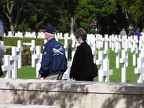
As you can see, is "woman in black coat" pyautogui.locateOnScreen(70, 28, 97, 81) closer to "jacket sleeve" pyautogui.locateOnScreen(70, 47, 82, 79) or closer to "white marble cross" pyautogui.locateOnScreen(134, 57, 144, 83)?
"jacket sleeve" pyautogui.locateOnScreen(70, 47, 82, 79)

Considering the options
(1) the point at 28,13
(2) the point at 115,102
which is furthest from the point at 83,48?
(1) the point at 28,13

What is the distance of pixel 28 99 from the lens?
36.1 ft

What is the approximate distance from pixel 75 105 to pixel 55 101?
38cm

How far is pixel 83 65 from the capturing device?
11.5m

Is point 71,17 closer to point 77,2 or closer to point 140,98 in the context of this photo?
point 77,2

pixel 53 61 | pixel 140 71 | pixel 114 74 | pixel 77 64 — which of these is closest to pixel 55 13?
pixel 114 74

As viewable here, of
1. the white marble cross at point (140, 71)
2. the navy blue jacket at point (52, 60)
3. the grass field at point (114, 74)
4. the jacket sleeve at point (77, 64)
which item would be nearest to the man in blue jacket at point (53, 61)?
the navy blue jacket at point (52, 60)

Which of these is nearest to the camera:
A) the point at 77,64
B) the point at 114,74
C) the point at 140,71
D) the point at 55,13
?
the point at 77,64

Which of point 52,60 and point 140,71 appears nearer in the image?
point 52,60

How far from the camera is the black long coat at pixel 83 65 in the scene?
453 inches

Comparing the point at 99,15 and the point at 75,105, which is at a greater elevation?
the point at 99,15

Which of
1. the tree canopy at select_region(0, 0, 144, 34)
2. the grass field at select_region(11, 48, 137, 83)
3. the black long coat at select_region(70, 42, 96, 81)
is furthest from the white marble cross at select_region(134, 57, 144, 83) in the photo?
the tree canopy at select_region(0, 0, 144, 34)

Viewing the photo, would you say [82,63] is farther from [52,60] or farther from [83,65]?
[52,60]

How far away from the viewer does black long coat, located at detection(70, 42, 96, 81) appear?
11.5 meters
